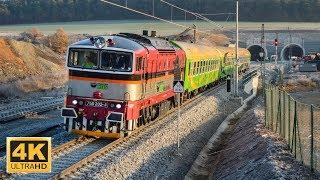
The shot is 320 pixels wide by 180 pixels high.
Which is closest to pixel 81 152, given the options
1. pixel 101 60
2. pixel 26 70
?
pixel 101 60

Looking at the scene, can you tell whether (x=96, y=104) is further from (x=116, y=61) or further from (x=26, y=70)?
(x=26, y=70)

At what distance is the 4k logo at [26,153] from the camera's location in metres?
8.28

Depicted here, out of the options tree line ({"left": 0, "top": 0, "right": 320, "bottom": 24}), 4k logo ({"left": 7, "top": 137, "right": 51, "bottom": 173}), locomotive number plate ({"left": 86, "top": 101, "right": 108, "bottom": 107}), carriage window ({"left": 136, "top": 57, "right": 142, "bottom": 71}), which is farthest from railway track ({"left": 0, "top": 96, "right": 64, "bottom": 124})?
tree line ({"left": 0, "top": 0, "right": 320, "bottom": 24})

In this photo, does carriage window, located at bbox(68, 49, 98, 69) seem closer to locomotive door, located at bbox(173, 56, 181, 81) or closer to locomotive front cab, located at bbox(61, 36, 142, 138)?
locomotive front cab, located at bbox(61, 36, 142, 138)

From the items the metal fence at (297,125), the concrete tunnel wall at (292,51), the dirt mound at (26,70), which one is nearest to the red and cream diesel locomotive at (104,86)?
the metal fence at (297,125)

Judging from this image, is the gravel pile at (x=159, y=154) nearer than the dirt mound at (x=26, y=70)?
Yes

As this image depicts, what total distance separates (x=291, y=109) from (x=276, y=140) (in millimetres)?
1435

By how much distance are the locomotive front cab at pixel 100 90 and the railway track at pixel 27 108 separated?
784 centimetres

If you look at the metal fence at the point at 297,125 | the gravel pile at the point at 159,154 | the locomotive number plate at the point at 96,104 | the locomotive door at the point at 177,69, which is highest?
the locomotive door at the point at 177,69

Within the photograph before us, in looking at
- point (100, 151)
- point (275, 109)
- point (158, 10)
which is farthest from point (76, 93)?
point (158, 10)

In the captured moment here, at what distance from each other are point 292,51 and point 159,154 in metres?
133

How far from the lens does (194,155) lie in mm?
19688

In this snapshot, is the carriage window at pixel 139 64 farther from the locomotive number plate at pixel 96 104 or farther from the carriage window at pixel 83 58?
the locomotive number plate at pixel 96 104

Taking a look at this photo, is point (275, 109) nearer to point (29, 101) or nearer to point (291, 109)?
point (291, 109)
